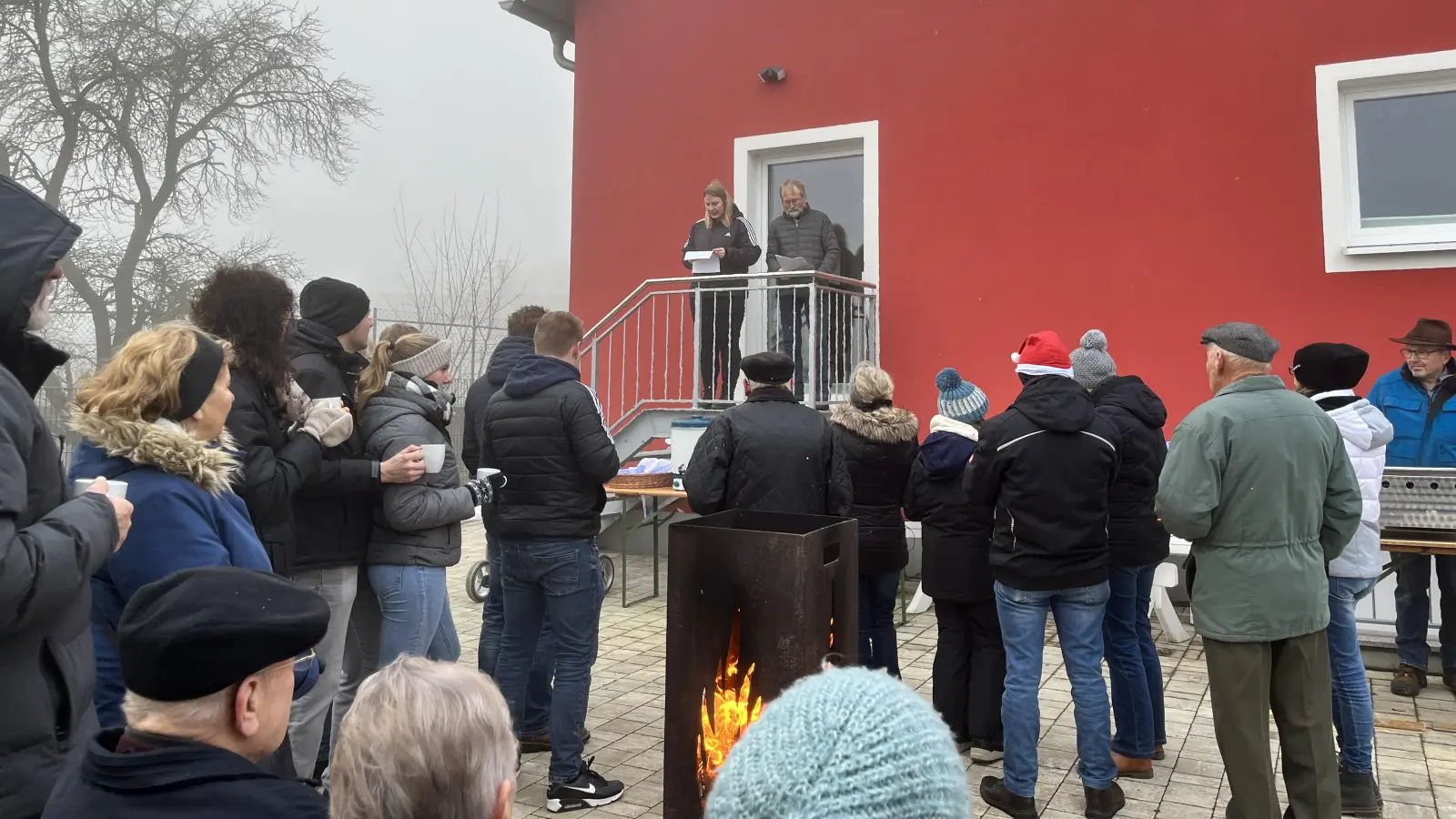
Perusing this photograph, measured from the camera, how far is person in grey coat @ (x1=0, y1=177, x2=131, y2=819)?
168 centimetres

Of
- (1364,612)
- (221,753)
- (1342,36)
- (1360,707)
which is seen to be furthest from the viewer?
(1342,36)

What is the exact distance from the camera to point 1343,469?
3.16 meters

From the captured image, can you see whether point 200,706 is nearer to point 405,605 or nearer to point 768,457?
point 405,605

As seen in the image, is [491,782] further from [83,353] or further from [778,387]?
[83,353]

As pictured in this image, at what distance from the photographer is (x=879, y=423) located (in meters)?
4.47

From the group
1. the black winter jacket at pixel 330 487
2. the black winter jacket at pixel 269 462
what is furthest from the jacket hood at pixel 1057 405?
the black winter jacket at pixel 269 462

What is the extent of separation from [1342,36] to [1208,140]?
3.38ft

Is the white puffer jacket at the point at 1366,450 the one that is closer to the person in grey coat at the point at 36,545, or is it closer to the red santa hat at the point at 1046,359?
the red santa hat at the point at 1046,359

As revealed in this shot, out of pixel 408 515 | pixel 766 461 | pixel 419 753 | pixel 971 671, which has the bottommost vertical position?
pixel 971 671

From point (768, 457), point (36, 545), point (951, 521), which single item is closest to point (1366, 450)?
point (951, 521)

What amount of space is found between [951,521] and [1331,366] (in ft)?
5.48

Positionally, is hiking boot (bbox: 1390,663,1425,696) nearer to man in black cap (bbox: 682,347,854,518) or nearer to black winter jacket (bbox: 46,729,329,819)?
man in black cap (bbox: 682,347,854,518)

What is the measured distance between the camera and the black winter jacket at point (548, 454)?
3695 mm

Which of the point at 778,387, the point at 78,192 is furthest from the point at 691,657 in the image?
the point at 78,192
